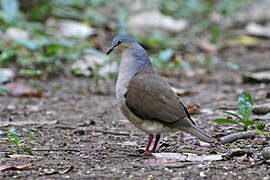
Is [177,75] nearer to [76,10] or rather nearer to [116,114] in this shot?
[116,114]

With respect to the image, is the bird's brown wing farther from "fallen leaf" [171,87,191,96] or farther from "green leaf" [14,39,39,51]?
"green leaf" [14,39,39,51]

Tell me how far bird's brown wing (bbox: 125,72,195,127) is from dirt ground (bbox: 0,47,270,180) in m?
0.30

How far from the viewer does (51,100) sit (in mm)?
6281

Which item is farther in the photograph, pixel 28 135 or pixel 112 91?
pixel 112 91

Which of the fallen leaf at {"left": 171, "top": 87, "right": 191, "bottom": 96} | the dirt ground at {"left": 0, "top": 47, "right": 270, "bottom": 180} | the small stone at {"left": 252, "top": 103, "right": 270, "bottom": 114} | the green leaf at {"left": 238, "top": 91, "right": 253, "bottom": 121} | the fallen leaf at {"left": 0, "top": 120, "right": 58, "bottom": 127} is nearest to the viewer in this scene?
the dirt ground at {"left": 0, "top": 47, "right": 270, "bottom": 180}

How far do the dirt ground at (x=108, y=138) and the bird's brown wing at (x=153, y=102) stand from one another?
30cm

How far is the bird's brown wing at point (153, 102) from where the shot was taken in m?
3.69

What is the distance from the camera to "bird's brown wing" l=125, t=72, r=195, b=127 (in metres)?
3.69

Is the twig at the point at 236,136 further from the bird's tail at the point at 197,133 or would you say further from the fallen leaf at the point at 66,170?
the fallen leaf at the point at 66,170

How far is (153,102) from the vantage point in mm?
3738

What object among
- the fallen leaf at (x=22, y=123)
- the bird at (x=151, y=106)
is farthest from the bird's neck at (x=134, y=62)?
the fallen leaf at (x=22, y=123)

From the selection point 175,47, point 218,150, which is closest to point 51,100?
point 218,150

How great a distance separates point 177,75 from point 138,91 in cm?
467

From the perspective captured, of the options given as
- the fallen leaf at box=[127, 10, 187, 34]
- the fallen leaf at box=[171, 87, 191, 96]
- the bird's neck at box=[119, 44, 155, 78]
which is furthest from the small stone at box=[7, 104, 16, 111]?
the fallen leaf at box=[127, 10, 187, 34]
